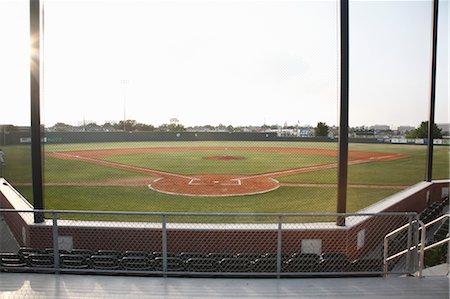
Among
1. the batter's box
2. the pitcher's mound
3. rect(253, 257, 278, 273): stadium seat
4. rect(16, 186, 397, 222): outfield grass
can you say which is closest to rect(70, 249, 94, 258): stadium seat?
rect(253, 257, 278, 273): stadium seat

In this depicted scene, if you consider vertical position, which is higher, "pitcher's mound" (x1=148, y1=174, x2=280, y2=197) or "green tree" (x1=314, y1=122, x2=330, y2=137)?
"green tree" (x1=314, y1=122, x2=330, y2=137)

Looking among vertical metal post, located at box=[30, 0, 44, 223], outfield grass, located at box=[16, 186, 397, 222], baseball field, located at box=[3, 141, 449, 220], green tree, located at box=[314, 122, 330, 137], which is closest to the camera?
vertical metal post, located at box=[30, 0, 44, 223]

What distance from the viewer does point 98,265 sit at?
4418mm

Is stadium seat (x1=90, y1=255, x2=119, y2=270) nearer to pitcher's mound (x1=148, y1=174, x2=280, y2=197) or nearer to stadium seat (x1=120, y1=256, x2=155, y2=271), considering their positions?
stadium seat (x1=120, y1=256, x2=155, y2=271)

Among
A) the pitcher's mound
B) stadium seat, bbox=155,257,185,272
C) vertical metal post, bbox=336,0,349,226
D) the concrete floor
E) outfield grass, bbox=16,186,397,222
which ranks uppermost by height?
vertical metal post, bbox=336,0,349,226

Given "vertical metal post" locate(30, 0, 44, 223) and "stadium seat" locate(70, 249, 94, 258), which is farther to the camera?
"vertical metal post" locate(30, 0, 44, 223)

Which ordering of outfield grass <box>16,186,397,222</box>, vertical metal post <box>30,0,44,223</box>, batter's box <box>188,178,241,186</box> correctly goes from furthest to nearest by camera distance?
batter's box <box>188,178,241,186</box> → outfield grass <box>16,186,397,222</box> → vertical metal post <box>30,0,44,223</box>

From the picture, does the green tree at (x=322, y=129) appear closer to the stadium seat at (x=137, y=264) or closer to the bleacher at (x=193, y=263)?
the bleacher at (x=193, y=263)

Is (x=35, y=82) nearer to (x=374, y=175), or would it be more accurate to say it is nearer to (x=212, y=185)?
(x=212, y=185)

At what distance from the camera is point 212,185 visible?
1251cm

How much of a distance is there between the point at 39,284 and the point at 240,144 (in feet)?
109

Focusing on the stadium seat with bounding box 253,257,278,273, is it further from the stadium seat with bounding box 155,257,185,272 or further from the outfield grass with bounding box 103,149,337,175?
the outfield grass with bounding box 103,149,337,175

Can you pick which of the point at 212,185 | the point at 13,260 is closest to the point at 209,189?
the point at 212,185

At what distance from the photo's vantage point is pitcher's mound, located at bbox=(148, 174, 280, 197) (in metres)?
11.2
